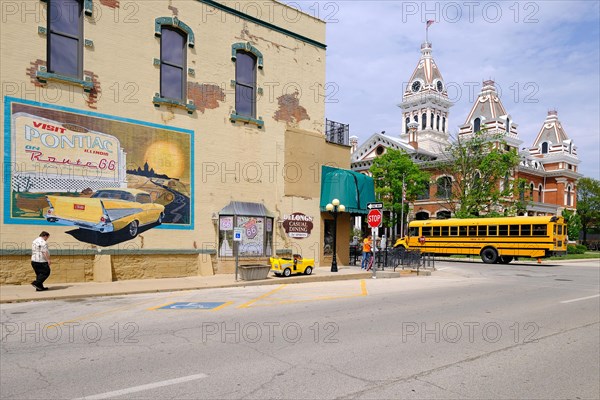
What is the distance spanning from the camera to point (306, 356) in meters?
7.15

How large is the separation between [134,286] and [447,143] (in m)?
59.4

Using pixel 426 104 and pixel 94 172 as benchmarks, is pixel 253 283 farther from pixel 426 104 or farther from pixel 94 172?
pixel 426 104

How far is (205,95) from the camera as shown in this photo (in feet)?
61.5

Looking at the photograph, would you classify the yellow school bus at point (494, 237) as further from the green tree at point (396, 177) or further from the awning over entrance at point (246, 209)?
the awning over entrance at point (246, 209)

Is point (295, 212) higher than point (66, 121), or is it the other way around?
point (66, 121)

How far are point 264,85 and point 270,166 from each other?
11.3 ft

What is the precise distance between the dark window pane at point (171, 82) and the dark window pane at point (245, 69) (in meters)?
2.63

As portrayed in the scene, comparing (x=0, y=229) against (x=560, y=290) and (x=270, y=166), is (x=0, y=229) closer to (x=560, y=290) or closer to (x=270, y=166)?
(x=270, y=166)

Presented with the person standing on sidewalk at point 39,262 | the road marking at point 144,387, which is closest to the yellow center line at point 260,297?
the person standing on sidewalk at point 39,262

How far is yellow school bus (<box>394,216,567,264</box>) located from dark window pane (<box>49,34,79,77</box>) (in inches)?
1000

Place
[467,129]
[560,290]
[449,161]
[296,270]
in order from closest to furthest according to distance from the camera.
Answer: [560,290] → [296,270] → [449,161] → [467,129]

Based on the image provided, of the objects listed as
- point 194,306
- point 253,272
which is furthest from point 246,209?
point 194,306

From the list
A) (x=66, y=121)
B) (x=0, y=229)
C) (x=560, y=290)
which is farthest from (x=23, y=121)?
(x=560, y=290)

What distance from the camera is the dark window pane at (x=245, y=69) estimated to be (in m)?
20.0
